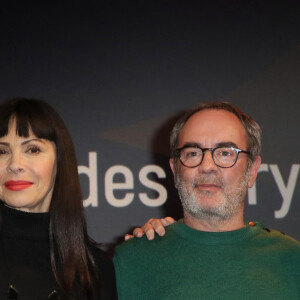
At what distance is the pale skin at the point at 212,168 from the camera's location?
2.32m

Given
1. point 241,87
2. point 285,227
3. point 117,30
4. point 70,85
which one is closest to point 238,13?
point 241,87

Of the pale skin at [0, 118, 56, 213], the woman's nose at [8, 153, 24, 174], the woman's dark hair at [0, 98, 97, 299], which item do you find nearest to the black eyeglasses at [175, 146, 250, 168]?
the woman's dark hair at [0, 98, 97, 299]

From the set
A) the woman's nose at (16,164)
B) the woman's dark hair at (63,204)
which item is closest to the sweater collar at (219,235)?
the woman's dark hair at (63,204)

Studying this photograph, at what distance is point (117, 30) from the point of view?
3623 mm

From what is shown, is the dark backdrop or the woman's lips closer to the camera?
the woman's lips

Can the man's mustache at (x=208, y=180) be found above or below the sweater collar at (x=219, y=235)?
above

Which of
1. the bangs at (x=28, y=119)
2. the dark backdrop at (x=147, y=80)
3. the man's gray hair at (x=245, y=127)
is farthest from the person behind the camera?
the dark backdrop at (x=147, y=80)

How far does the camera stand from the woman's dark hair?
2.06 metres

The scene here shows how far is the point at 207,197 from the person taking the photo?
2314mm

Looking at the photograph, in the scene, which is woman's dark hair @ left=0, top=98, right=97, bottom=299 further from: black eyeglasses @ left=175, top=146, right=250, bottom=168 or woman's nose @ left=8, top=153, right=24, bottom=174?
black eyeglasses @ left=175, top=146, right=250, bottom=168

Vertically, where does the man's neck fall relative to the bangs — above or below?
below

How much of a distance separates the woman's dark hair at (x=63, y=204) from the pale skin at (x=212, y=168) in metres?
0.30

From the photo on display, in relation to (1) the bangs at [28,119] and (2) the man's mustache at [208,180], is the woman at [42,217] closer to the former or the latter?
(1) the bangs at [28,119]

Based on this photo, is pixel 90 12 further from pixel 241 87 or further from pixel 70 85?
pixel 241 87
